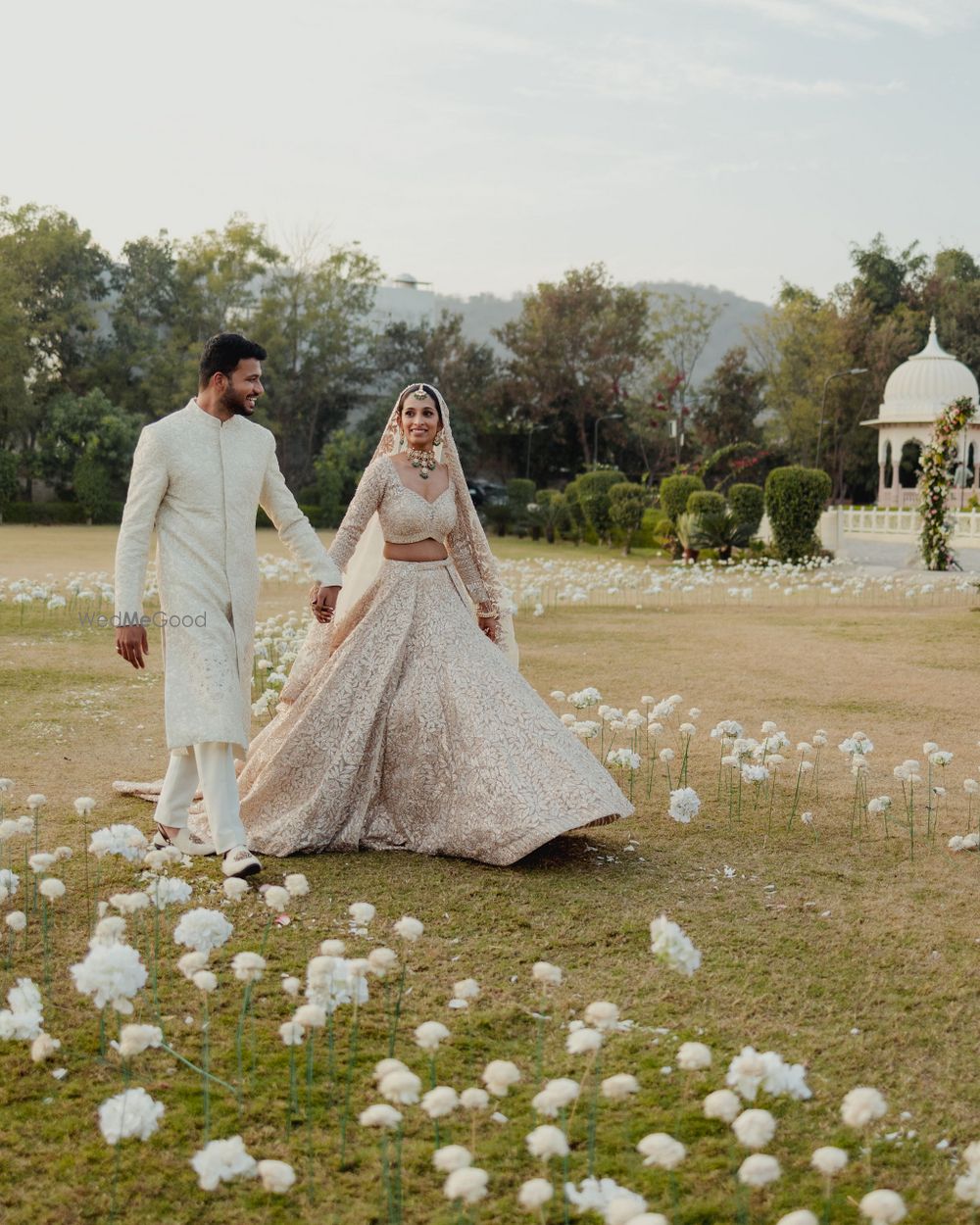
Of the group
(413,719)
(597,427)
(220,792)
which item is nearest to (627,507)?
(597,427)

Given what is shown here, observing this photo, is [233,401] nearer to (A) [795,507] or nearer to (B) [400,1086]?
(B) [400,1086]

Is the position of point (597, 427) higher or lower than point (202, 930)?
higher

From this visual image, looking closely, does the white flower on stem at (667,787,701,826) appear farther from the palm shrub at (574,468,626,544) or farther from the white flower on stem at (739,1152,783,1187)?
the palm shrub at (574,468,626,544)

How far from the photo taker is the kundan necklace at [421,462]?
5753 millimetres

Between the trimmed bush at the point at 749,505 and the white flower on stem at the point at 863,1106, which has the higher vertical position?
the trimmed bush at the point at 749,505

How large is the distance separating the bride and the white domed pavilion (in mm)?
35499

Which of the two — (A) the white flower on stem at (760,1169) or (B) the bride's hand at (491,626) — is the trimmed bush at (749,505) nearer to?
(B) the bride's hand at (491,626)

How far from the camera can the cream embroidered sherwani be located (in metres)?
4.79

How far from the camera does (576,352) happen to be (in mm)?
51031

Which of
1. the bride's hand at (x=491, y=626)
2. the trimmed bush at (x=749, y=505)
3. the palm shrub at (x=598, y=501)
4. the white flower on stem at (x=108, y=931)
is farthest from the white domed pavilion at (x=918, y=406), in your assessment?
the white flower on stem at (x=108, y=931)

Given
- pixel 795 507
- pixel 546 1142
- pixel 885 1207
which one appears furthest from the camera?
pixel 795 507

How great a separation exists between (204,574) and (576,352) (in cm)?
4747

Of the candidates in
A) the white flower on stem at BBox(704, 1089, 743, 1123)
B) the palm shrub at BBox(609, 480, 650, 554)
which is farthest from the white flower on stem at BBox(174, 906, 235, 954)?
the palm shrub at BBox(609, 480, 650, 554)

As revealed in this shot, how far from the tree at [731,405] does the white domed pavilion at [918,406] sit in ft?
28.5
